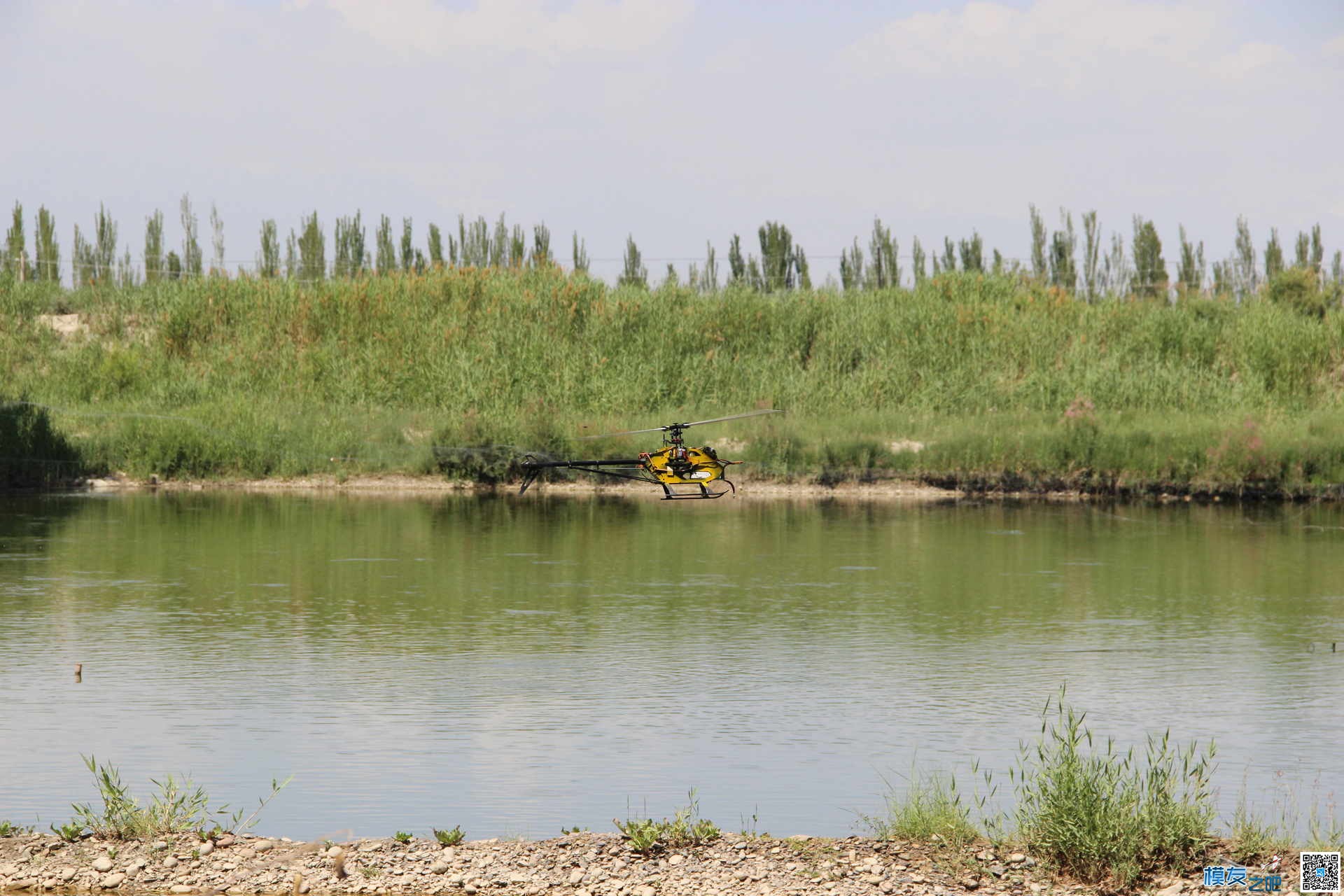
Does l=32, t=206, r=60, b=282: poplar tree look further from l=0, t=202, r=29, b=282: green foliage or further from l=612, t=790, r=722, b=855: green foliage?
l=612, t=790, r=722, b=855: green foliage

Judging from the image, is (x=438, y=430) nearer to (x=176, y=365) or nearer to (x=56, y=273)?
(x=176, y=365)

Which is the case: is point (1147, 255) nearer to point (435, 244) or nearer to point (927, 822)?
point (435, 244)

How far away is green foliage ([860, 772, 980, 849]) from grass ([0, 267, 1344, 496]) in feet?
Result: 101

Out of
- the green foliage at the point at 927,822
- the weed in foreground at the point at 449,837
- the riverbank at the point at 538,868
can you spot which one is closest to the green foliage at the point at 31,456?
the riverbank at the point at 538,868

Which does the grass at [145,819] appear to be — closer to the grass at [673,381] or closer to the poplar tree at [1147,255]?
A: the grass at [673,381]

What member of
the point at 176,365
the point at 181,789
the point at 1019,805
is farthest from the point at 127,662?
the point at 176,365

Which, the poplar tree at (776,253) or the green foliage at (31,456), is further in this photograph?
the poplar tree at (776,253)

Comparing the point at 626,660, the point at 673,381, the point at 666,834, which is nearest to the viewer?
the point at 666,834

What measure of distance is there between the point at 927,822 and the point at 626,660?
8189 mm

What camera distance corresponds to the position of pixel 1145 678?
16750 millimetres

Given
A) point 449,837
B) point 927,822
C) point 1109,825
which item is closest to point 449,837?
point 449,837

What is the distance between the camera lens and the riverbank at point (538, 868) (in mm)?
8914

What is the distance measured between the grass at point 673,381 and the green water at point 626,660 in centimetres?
795

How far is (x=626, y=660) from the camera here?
17609mm
